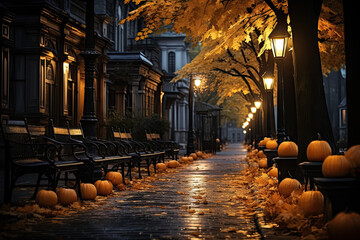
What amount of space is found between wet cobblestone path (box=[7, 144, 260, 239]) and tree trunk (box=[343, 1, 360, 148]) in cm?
169

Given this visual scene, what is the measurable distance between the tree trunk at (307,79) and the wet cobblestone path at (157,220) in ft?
5.79

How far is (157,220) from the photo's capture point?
26.1 feet

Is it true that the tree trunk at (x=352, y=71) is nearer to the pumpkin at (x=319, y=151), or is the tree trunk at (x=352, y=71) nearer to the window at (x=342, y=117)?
the pumpkin at (x=319, y=151)

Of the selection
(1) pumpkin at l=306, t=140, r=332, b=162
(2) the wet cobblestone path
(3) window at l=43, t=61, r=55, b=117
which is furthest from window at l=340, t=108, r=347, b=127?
(1) pumpkin at l=306, t=140, r=332, b=162

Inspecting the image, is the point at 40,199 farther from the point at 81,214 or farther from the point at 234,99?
the point at 234,99

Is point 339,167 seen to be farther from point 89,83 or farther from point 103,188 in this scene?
point 89,83

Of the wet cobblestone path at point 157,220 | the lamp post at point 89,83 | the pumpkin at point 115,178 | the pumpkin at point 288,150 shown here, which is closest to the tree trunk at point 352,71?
the wet cobblestone path at point 157,220

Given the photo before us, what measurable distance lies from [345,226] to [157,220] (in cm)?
343

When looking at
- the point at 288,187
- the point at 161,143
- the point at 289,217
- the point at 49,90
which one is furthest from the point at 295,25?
the point at 49,90

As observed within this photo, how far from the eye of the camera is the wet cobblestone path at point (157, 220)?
267 inches

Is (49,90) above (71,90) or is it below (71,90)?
below

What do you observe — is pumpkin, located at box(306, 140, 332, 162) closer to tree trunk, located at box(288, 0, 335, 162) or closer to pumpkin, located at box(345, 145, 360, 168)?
pumpkin, located at box(345, 145, 360, 168)

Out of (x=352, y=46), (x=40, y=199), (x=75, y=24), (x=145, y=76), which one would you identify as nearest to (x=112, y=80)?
(x=145, y=76)

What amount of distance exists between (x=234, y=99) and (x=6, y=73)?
42005mm
